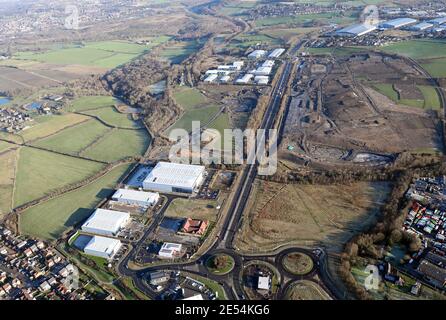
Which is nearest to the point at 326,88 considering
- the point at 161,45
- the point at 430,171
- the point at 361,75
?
the point at 361,75

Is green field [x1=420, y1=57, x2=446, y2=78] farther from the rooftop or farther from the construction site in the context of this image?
the rooftop

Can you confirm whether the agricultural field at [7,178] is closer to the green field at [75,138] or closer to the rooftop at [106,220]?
the green field at [75,138]

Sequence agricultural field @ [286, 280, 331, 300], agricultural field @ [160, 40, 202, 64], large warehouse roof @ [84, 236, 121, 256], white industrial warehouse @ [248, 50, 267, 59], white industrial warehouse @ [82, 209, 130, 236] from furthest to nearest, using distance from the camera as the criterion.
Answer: agricultural field @ [160, 40, 202, 64]
white industrial warehouse @ [248, 50, 267, 59]
white industrial warehouse @ [82, 209, 130, 236]
large warehouse roof @ [84, 236, 121, 256]
agricultural field @ [286, 280, 331, 300]

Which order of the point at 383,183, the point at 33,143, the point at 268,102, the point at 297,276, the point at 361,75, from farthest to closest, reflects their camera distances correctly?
the point at 361,75 → the point at 268,102 → the point at 33,143 → the point at 383,183 → the point at 297,276

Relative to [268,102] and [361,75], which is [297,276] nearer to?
[268,102]

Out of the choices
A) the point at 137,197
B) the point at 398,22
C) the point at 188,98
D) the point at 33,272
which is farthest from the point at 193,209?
the point at 398,22

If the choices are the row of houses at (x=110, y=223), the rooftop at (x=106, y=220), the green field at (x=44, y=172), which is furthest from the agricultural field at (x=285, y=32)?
the rooftop at (x=106, y=220)

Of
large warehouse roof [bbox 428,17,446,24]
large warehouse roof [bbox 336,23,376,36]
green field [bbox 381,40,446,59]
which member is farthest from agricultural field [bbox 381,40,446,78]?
large warehouse roof [bbox 428,17,446,24]
